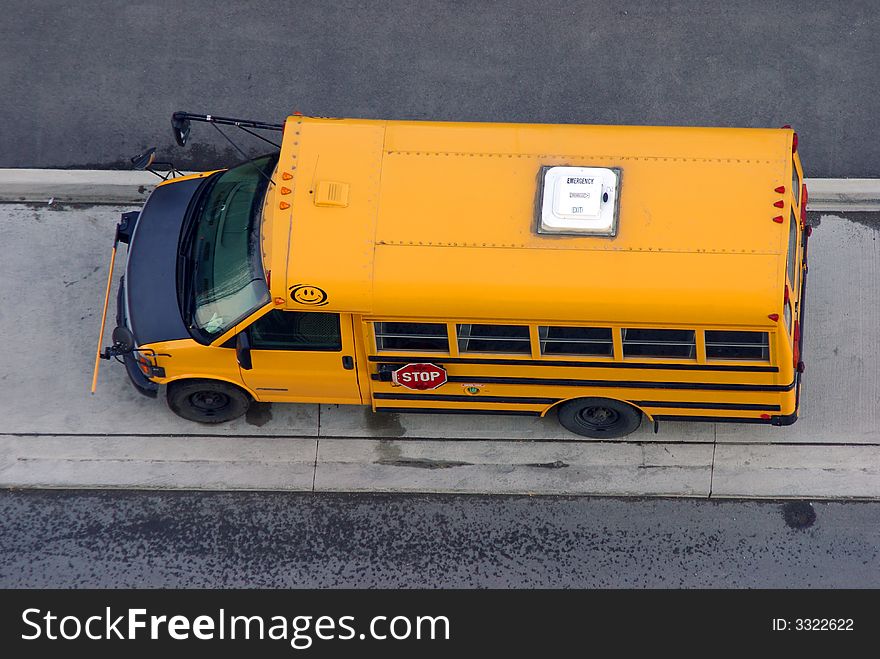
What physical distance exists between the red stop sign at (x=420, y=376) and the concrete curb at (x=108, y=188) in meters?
3.78

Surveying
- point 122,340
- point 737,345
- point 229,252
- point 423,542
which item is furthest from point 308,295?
point 737,345

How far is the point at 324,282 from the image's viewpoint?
21.6 ft

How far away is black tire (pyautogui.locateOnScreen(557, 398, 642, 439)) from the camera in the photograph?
25.2 feet

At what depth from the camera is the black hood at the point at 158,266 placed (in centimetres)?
741

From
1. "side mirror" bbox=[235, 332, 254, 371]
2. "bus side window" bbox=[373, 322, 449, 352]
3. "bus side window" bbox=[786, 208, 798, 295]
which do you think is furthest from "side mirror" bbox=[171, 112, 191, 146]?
"bus side window" bbox=[786, 208, 798, 295]

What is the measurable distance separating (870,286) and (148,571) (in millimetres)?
7179

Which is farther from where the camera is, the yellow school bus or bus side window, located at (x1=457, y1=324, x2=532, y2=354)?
bus side window, located at (x1=457, y1=324, x2=532, y2=354)

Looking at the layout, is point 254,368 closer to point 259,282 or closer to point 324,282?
point 259,282

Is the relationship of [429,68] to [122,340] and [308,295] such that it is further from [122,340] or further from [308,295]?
[122,340]

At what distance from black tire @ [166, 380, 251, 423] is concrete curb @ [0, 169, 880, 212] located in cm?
252

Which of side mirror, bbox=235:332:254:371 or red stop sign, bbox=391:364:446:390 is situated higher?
side mirror, bbox=235:332:254:371

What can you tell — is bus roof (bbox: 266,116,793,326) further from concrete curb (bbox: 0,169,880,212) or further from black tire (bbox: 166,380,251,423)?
concrete curb (bbox: 0,169,880,212)
